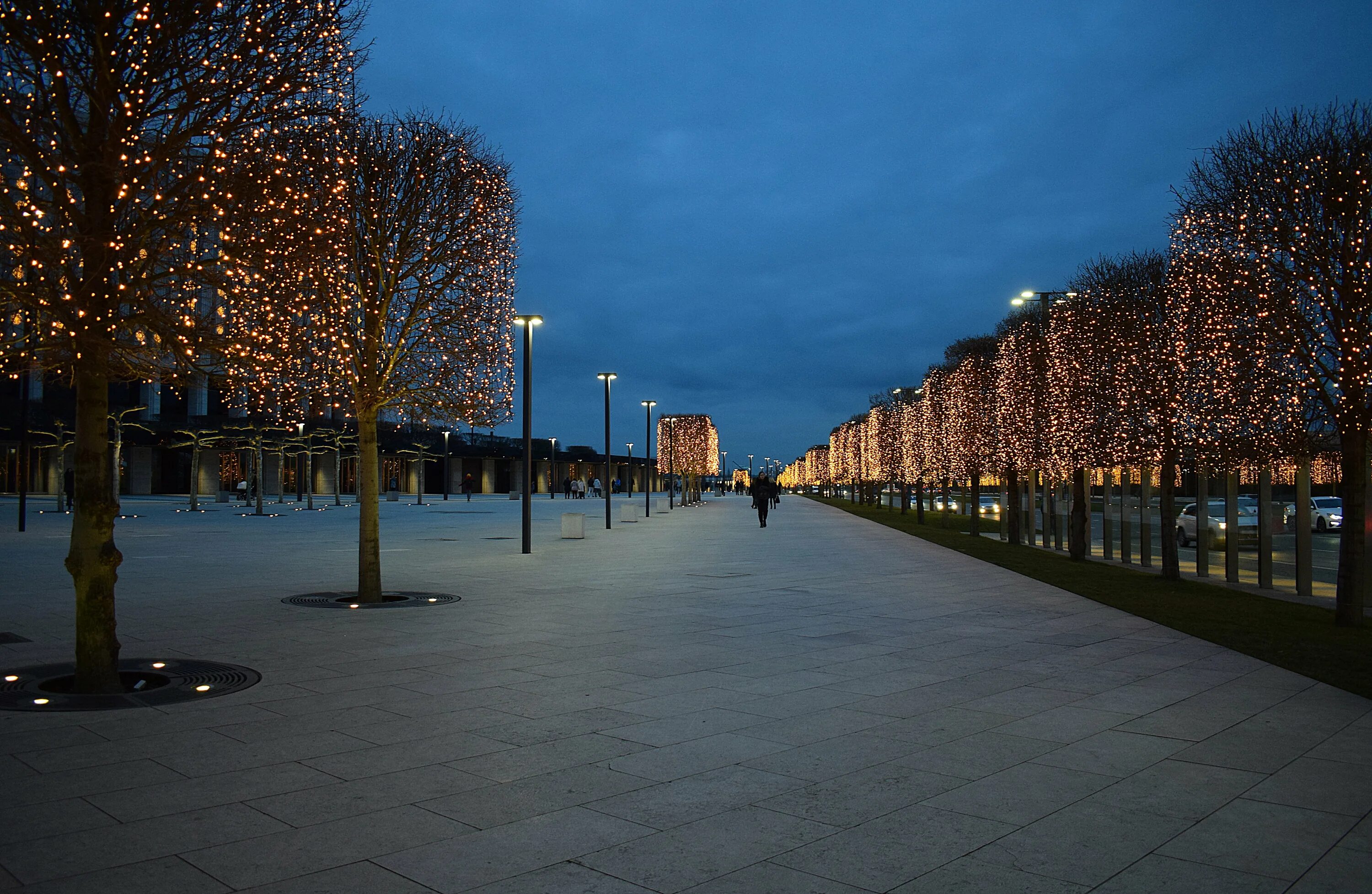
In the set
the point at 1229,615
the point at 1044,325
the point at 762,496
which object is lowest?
the point at 1229,615

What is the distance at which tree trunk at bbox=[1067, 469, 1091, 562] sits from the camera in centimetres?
2455

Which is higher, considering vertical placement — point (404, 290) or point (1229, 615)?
point (404, 290)

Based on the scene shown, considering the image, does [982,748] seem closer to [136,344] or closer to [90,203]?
[136,344]

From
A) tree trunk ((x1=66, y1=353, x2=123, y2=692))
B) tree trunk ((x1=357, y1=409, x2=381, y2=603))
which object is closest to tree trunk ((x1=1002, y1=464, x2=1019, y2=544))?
tree trunk ((x1=357, y1=409, x2=381, y2=603))

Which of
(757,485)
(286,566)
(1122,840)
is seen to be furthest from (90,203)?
(757,485)

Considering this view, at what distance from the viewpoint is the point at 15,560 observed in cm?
1933

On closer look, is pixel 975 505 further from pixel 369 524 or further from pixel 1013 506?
pixel 369 524

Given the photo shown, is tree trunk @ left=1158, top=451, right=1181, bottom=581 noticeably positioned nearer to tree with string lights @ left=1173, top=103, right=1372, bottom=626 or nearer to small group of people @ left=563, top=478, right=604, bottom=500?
tree with string lights @ left=1173, top=103, right=1372, bottom=626

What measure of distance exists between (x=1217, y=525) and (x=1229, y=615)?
18174 mm

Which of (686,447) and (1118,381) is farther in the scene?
(686,447)

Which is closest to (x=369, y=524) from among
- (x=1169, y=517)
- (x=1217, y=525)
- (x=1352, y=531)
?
(x=1352, y=531)

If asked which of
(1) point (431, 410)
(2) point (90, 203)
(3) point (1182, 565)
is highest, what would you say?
(2) point (90, 203)

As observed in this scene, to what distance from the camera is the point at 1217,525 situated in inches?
1166

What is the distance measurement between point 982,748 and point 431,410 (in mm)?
10489
